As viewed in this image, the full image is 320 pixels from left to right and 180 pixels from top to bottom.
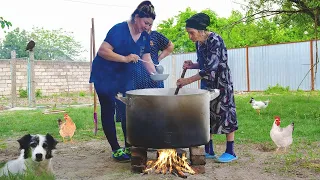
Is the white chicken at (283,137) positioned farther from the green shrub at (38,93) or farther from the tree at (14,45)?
Answer: the tree at (14,45)

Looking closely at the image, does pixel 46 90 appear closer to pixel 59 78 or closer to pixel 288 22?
pixel 59 78

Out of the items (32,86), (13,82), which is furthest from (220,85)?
(13,82)

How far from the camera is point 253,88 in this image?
16875 mm

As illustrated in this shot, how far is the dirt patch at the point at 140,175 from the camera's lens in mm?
3562

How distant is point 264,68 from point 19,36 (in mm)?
21282

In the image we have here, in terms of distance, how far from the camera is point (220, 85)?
4059 millimetres

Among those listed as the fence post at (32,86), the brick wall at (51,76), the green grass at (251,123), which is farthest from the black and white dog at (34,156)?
the brick wall at (51,76)

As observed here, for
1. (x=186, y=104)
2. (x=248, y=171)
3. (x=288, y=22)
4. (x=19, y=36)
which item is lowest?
(x=248, y=171)

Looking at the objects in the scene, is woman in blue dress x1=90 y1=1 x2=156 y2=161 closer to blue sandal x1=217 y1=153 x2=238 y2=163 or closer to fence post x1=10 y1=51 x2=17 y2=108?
blue sandal x1=217 y1=153 x2=238 y2=163

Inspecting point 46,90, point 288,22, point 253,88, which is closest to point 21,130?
point 288,22

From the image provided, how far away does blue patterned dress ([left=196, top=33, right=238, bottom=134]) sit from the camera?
3.99m

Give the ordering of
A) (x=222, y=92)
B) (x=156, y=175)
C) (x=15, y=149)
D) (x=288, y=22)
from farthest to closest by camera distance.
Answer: (x=288, y=22) → (x=15, y=149) → (x=222, y=92) → (x=156, y=175)

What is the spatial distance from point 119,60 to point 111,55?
10 cm

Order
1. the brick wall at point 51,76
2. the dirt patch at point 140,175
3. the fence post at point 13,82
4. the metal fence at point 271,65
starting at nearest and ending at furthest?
the dirt patch at point 140,175
the fence post at point 13,82
the metal fence at point 271,65
the brick wall at point 51,76
